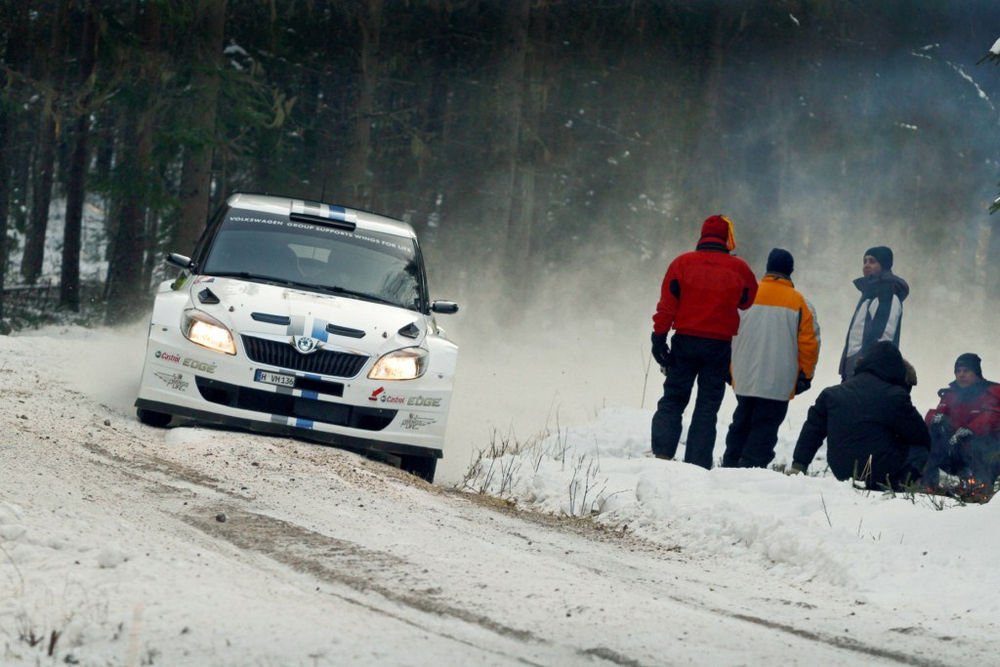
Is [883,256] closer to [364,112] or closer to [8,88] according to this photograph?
[8,88]

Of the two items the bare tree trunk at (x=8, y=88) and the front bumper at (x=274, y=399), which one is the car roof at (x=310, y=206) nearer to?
the front bumper at (x=274, y=399)

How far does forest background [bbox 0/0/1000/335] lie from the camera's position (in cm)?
2291

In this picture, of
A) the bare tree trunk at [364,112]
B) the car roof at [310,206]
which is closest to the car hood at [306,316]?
the car roof at [310,206]

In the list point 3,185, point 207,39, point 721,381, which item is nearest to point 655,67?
point 207,39

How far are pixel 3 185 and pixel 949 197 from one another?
28.8 meters

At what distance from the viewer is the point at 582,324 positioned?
29344 mm

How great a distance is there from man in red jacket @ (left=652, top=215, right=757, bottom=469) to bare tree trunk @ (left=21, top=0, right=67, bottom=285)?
44.8 ft

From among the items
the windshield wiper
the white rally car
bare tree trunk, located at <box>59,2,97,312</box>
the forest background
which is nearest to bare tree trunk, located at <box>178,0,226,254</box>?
the forest background

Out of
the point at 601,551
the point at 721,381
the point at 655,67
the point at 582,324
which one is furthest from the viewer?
the point at 655,67

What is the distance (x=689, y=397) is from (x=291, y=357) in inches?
135

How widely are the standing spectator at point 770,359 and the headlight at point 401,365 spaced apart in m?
2.89

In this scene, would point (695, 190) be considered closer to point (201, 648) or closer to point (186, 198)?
point (186, 198)

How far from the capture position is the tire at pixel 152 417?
30.6 feet

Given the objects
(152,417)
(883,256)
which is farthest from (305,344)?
(883,256)
